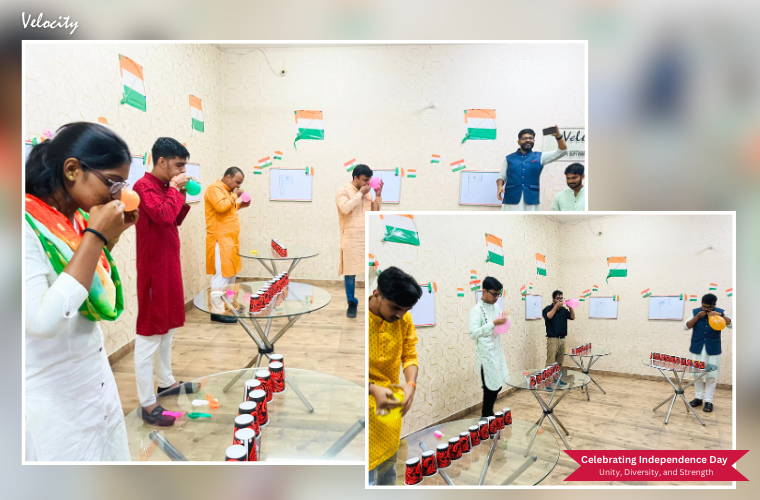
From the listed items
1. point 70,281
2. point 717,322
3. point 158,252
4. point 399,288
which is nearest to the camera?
point 70,281

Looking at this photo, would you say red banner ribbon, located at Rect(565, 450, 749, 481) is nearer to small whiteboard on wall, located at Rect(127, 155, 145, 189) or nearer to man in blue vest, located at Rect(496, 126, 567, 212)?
man in blue vest, located at Rect(496, 126, 567, 212)

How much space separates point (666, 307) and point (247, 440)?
158cm

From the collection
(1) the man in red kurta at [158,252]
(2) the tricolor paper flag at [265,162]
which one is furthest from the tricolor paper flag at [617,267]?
(2) the tricolor paper flag at [265,162]

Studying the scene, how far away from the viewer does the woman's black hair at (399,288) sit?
1.10 meters

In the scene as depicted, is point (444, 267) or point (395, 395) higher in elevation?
point (444, 267)

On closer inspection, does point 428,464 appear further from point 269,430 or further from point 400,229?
point 400,229

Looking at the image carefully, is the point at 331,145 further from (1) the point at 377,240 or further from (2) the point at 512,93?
(1) the point at 377,240

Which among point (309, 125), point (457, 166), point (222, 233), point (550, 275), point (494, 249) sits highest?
point (309, 125)

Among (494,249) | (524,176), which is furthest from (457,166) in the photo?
(494,249)

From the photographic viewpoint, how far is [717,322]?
124 centimetres

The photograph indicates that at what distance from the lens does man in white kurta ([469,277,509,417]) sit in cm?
157

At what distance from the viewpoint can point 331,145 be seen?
3.92 m

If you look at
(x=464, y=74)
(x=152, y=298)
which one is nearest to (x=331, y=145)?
(x=464, y=74)

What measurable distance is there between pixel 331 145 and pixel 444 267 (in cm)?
274
